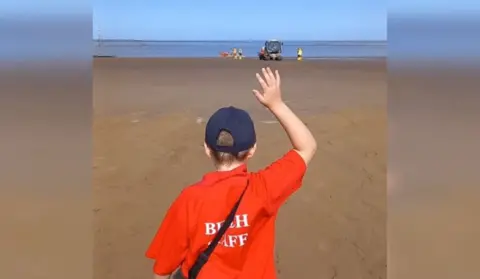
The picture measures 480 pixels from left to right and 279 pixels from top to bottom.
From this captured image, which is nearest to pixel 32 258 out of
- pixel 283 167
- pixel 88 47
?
pixel 88 47

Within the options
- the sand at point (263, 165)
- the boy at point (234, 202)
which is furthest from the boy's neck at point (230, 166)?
the sand at point (263, 165)

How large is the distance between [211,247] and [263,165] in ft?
13.4

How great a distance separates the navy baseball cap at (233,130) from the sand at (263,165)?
6.80ft

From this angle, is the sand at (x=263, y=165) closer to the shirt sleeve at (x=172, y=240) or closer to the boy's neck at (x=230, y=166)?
the shirt sleeve at (x=172, y=240)

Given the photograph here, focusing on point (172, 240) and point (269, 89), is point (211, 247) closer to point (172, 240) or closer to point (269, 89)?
point (172, 240)

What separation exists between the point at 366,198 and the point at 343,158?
1.19 metres

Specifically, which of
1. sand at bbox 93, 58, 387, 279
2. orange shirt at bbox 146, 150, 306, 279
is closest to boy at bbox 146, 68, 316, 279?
orange shirt at bbox 146, 150, 306, 279

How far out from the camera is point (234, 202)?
1.67m

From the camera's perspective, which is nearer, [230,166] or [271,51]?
[230,166]

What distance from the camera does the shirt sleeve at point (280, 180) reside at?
171cm

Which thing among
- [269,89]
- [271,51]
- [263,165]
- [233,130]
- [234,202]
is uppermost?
[271,51]

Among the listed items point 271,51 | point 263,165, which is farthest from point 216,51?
point 263,165

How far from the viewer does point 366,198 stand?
4879 millimetres

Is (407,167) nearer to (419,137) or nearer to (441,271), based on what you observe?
(419,137)
